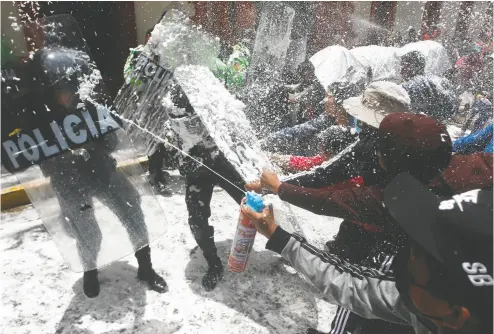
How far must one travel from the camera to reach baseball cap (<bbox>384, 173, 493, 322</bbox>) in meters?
0.96

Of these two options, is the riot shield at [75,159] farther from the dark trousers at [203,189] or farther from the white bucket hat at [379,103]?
the white bucket hat at [379,103]

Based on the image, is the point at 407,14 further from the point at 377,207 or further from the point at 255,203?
the point at 255,203

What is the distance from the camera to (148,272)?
288 centimetres

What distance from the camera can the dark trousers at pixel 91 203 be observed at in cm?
256

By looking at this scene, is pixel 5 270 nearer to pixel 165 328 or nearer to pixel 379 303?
pixel 165 328

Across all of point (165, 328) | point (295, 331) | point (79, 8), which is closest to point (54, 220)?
point (165, 328)

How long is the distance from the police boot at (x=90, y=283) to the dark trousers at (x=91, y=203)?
0.19ft

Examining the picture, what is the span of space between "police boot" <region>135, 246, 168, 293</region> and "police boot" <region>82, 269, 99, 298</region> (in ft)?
1.06

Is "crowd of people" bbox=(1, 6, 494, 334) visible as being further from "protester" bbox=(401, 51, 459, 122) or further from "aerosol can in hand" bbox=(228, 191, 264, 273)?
"aerosol can in hand" bbox=(228, 191, 264, 273)

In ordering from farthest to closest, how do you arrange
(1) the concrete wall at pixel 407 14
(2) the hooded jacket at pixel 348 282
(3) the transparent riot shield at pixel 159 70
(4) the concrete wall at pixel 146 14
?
(1) the concrete wall at pixel 407 14
(4) the concrete wall at pixel 146 14
(3) the transparent riot shield at pixel 159 70
(2) the hooded jacket at pixel 348 282

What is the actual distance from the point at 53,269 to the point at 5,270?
37cm

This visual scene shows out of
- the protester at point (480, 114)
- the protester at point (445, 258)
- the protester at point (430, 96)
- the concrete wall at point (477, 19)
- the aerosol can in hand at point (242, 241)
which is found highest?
the concrete wall at point (477, 19)

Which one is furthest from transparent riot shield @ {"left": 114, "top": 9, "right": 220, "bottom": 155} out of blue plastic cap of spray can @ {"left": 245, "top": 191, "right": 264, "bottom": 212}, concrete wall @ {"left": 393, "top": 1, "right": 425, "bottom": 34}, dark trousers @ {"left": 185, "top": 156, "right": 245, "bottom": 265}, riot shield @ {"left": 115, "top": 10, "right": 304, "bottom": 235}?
concrete wall @ {"left": 393, "top": 1, "right": 425, "bottom": 34}

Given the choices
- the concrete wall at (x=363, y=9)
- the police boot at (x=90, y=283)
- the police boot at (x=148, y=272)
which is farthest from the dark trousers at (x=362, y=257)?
the concrete wall at (x=363, y=9)
